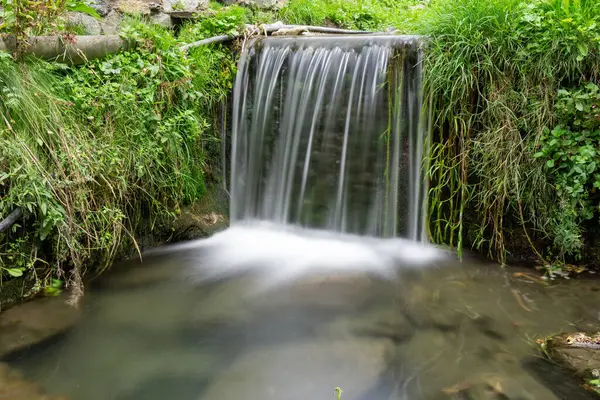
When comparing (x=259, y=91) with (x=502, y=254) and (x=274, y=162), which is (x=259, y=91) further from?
(x=502, y=254)

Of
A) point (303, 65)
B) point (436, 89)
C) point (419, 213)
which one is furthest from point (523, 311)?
point (303, 65)

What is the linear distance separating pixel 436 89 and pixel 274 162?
5.93 feet

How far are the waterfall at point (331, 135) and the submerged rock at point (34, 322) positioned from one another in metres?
2.15

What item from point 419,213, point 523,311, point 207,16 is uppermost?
point 207,16

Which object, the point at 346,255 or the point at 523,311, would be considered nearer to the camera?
the point at 523,311

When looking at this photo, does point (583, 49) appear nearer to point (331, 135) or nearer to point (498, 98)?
point (498, 98)

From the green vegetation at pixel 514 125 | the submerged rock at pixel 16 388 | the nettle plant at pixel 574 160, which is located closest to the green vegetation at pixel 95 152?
the submerged rock at pixel 16 388

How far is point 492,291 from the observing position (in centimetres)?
366

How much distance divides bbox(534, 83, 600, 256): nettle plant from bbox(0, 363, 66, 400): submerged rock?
3.61 m

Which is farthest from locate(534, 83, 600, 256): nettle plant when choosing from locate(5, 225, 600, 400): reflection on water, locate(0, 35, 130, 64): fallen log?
locate(0, 35, 130, 64): fallen log

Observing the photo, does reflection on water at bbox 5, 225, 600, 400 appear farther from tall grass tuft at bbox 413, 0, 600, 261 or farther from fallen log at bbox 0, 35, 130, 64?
fallen log at bbox 0, 35, 130, 64

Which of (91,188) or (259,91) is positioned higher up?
(259,91)

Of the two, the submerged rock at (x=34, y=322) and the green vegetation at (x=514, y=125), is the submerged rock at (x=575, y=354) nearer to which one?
the green vegetation at (x=514, y=125)

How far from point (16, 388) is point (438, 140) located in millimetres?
3565
